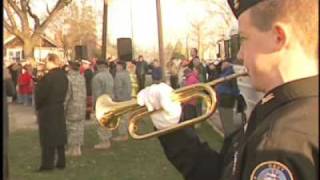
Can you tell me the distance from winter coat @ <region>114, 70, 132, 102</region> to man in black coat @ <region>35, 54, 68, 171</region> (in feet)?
6.43

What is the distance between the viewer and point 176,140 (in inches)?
84.0

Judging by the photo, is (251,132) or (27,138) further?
(27,138)

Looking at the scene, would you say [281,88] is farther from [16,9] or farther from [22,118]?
[16,9]

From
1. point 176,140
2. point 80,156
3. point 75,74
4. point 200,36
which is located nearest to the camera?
point 176,140

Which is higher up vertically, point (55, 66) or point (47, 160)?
point (55, 66)

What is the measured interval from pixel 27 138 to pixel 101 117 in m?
9.04

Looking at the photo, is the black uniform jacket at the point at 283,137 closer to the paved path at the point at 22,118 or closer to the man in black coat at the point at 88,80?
the man in black coat at the point at 88,80

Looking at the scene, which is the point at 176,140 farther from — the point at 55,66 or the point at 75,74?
the point at 75,74

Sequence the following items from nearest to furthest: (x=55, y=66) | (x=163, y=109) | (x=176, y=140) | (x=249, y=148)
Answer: (x=249, y=148) < (x=176, y=140) < (x=163, y=109) < (x=55, y=66)

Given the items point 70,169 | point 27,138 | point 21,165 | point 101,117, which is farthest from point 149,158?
point 101,117

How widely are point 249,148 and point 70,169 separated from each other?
266 inches

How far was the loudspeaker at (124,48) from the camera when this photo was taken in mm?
13101

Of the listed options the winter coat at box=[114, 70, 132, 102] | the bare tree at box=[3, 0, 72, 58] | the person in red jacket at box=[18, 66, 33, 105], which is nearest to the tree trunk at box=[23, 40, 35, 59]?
the bare tree at box=[3, 0, 72, 58]

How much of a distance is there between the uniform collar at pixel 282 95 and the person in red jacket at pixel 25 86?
1716 centimetres
